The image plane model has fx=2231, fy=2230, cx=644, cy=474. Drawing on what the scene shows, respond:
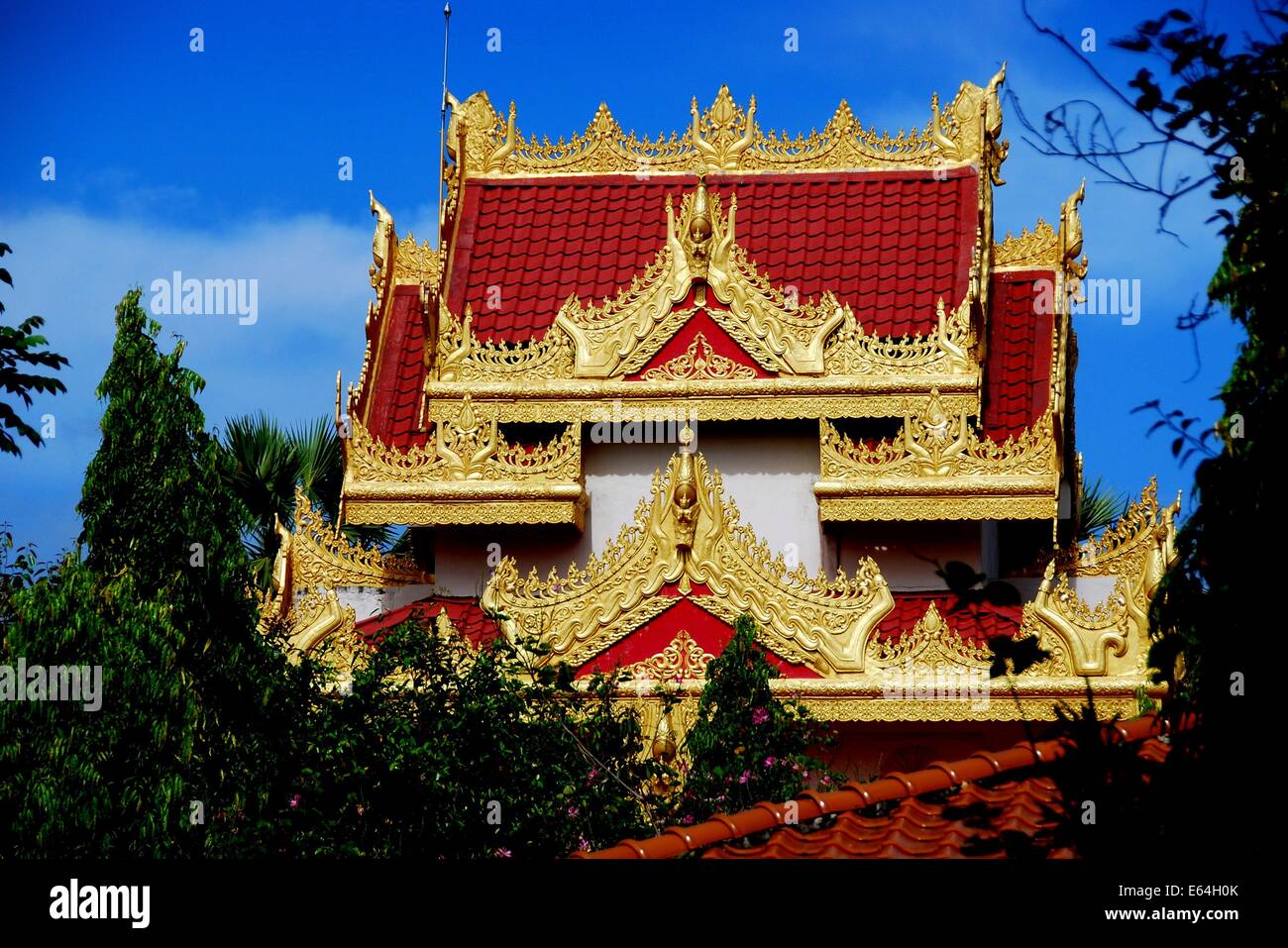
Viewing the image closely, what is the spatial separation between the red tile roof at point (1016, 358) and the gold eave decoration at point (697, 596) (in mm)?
2798

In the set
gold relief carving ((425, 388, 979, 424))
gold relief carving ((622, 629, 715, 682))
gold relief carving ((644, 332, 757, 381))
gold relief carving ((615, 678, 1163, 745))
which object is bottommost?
gold relief carving ((615, 678, 1163, 745))

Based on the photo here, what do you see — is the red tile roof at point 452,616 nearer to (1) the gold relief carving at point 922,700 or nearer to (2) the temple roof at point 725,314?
(2) the temple roof at point 725,314

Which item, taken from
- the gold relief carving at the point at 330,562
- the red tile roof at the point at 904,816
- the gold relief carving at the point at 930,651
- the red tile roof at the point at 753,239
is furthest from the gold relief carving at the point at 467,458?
the red tile roof at the point at 904,816

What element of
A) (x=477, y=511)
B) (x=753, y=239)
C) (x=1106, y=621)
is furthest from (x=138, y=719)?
(x=753, y=239)

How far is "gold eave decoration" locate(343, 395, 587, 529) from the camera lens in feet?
55.6

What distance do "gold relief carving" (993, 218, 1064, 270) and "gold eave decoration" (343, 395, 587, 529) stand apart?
175 inches

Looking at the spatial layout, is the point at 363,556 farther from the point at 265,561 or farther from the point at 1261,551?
the point at 1261,551

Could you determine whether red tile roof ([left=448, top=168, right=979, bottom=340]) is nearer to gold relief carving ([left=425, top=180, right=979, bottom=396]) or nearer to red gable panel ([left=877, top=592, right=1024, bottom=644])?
gold relief carving ([left=425, top=180, right=979, bottom=396])

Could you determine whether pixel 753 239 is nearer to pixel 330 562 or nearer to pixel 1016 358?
pixel 1016 358

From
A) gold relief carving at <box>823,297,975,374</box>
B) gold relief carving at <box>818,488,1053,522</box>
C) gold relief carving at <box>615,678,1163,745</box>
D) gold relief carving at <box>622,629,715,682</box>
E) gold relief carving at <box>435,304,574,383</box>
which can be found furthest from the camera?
gold relief carving at <box>435,304,574,383</box>

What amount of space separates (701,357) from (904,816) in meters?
8.57

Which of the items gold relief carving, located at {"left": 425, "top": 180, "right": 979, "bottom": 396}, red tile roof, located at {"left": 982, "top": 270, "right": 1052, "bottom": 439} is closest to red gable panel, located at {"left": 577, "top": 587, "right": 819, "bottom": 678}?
gold relief carving, located at {"left": 425, "top": 180, "right": 979, "bottom": 396}
